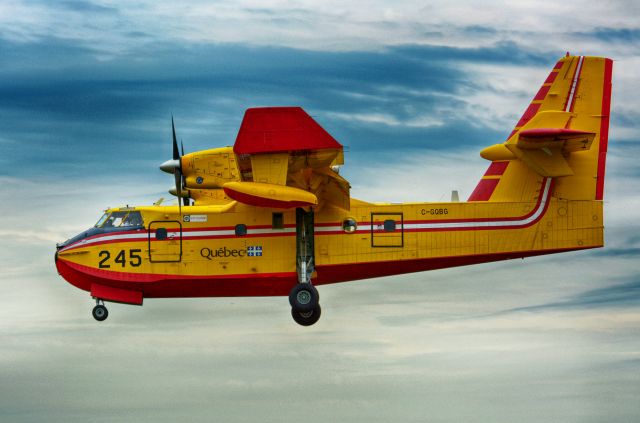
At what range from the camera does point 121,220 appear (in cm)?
3080

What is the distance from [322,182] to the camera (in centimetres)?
2908

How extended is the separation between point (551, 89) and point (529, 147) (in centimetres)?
254

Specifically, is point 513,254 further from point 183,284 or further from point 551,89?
point 183,284

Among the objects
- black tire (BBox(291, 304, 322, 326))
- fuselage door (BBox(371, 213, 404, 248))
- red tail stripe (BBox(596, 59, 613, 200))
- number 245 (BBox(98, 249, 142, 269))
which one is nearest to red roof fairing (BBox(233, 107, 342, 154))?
fuselage door (BBox(371, 213, 404, 248))

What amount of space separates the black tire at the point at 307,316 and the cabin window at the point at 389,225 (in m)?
2.82

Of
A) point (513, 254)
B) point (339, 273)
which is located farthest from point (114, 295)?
point (513, 254)

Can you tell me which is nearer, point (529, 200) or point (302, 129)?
point (302, 129)

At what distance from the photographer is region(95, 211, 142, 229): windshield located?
3062cm

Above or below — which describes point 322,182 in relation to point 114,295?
above

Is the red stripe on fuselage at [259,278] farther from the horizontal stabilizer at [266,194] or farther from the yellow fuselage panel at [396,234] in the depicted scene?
the horizontal stabilizer at [266,194]

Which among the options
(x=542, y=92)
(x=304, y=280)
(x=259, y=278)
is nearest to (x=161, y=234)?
(x=259, y=278)

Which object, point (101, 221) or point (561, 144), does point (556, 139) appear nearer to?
point (561, 144)

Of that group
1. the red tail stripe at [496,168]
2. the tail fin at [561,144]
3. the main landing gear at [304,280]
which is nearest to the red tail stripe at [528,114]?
the tail fin at [561,144]

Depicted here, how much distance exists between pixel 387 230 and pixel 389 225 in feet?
0.51
